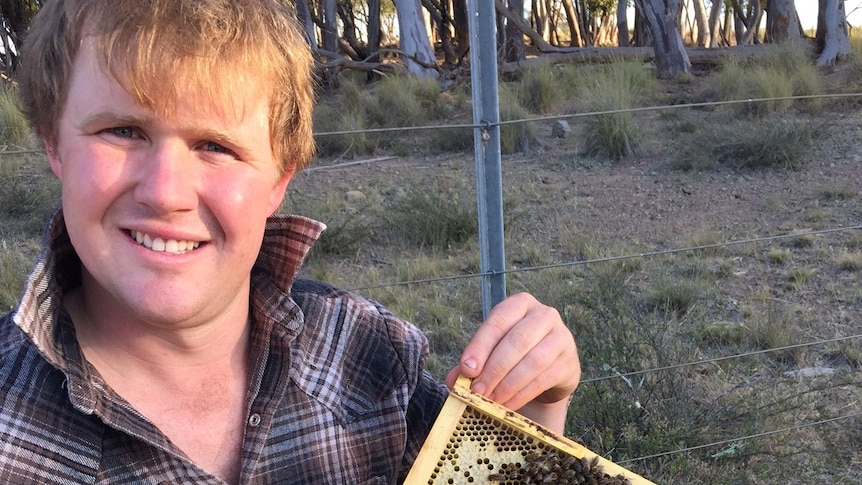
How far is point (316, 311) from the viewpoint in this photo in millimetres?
1778

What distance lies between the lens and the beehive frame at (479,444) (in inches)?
56.3

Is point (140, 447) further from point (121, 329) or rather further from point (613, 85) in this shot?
point (613, 85)

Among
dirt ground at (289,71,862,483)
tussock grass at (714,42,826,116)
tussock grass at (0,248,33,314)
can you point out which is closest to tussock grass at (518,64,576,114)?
dirt ground at (289,71,862,483)

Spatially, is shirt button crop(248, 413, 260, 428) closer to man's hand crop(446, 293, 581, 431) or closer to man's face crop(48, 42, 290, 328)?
man's face crop(48, 42, 290, 328)

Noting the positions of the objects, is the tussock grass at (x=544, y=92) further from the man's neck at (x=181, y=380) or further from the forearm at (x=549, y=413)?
the man's neck at (x=181, y=380)

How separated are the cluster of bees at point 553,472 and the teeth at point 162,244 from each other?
665mm

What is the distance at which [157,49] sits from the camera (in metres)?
1.33

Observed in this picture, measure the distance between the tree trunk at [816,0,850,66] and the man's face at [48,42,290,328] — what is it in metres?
12.4

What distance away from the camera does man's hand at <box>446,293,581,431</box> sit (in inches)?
59.6

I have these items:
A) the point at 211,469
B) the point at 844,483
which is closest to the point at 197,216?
the point at 211,469

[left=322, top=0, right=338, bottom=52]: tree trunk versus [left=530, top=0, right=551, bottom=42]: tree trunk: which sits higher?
[left=530, top=0, right=551, bottom=42]: tree trunk

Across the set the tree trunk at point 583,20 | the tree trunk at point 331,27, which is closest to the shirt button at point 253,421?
the tree trunk at point 331,27

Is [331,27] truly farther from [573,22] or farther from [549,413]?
[549,413]

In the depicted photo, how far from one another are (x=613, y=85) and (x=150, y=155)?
9.27m
